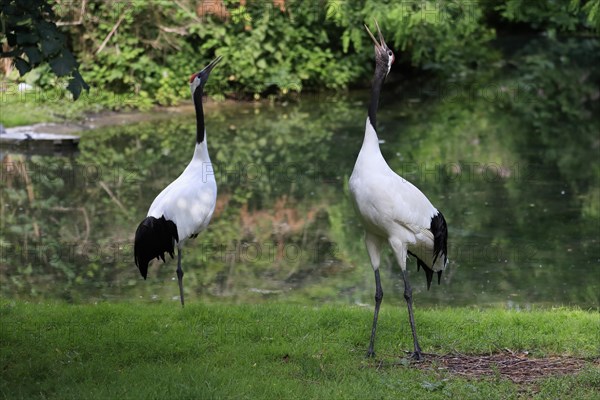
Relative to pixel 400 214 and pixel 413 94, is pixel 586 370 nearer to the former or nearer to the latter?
pixel 400 214

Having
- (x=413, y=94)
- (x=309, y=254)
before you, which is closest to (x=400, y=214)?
(x=309, y=254)

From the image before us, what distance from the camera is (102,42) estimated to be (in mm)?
18172

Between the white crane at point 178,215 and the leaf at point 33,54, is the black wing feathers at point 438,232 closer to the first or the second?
the white crane at point 178,215

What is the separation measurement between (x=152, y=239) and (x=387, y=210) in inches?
80.7

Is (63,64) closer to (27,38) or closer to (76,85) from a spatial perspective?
(76,85)

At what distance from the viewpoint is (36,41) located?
484 cm

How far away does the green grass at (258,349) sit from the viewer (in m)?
5.09

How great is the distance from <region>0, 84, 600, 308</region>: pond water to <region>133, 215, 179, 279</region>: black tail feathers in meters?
1.10

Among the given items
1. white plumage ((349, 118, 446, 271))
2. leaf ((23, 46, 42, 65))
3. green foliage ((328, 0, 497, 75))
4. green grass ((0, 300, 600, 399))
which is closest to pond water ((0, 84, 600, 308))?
green grass ((0, 300, 600, 399))

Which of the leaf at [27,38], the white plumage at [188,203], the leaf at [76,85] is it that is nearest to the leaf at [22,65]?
the leaf at [27,38]

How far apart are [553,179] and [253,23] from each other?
843 cm

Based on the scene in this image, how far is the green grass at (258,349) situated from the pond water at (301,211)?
1.42 m

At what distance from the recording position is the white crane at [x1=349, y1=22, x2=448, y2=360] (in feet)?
19.0

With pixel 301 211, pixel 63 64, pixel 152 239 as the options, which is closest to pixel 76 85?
pixel 63 64
